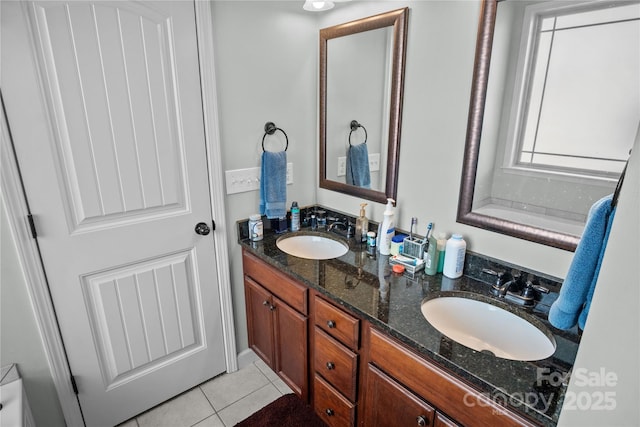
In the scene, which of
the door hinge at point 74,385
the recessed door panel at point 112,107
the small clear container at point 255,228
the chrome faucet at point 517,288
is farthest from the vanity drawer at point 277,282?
the door hinge at point 74,385

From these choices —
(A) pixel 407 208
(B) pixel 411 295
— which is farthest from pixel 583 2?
(B) pixel 411 295

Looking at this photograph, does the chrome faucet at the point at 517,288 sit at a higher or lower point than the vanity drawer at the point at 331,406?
higher

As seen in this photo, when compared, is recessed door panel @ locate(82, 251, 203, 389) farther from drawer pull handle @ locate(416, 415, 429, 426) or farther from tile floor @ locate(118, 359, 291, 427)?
drawer pull handle @ locate(416, 415, 429, 426)

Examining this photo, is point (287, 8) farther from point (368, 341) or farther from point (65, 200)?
point (368, 341)

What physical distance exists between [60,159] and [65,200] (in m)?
0.16

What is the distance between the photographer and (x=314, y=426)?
1.63 metres

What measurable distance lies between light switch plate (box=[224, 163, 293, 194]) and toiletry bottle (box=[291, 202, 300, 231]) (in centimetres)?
23

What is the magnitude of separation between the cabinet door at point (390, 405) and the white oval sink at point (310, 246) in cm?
73

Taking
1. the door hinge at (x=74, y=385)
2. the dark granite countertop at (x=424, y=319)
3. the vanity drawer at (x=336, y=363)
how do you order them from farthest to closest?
the door hinge at (x=74, y=385) < the vanity drawer at (x=336, y=363) < the dark granite countertop at (x=424, y=319)

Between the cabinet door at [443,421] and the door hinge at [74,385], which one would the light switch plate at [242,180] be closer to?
the door hinge at [74,385]

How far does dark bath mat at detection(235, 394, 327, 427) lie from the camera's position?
5.44 feet

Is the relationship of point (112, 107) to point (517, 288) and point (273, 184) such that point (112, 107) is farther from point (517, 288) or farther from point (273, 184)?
point (517, 288)

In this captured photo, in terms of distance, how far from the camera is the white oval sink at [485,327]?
117 cm

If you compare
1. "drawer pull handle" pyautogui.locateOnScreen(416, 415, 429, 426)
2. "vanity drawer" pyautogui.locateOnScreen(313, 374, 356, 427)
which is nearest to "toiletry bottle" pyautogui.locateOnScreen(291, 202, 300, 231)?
"vanity drawer" pyautogui.locateOnScreen(313, 374, 356, 427)
